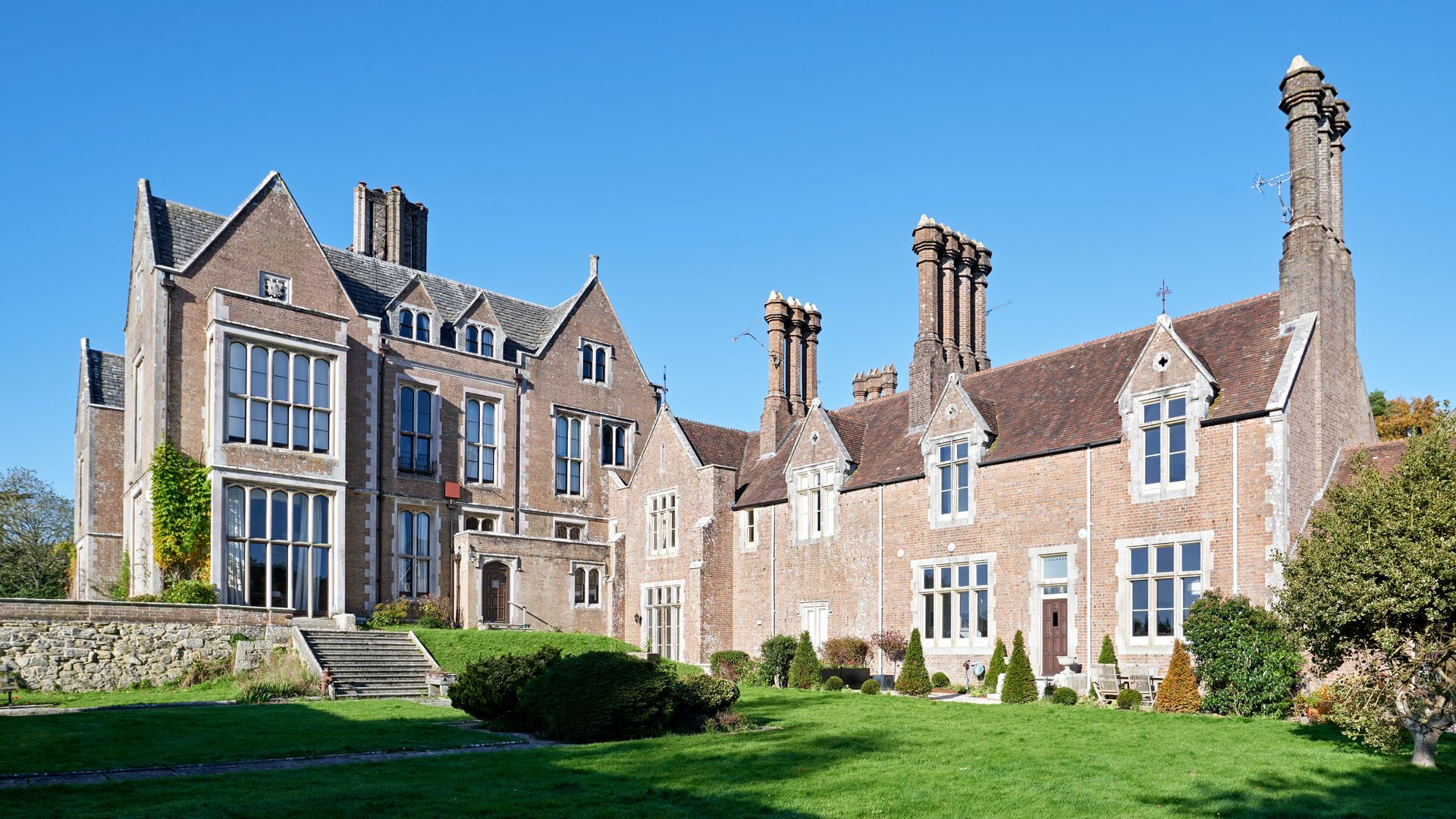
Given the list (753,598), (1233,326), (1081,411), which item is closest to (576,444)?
(753,598)

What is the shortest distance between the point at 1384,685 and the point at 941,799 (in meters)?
6.67

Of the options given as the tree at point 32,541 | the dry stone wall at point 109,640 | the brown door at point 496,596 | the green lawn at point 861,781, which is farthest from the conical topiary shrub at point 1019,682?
the tree at point 32,541

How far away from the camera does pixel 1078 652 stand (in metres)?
26.4

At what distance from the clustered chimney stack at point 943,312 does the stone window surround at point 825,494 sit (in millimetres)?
2929

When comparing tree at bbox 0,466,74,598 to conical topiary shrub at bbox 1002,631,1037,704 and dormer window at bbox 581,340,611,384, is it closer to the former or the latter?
dormer window at bbox 581,340,611,384

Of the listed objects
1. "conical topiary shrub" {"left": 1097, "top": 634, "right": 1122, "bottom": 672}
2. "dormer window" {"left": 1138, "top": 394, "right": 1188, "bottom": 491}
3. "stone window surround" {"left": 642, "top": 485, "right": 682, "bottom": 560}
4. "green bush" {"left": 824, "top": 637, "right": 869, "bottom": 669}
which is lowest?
"green bush" {"left": 824, "top": 637, "right": 869, "bottom": 669}

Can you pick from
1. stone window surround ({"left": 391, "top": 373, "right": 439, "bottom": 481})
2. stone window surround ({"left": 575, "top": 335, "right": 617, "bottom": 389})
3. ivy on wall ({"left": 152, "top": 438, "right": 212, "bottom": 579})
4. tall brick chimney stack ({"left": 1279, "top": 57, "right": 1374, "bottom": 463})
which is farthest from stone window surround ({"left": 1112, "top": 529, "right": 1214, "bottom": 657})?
ivy on wall ({"left": 152, "top": 438, "right": 212, "bottom": 579})

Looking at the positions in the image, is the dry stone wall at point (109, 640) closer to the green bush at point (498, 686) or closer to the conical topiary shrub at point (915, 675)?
the green bush at point (498, 686)

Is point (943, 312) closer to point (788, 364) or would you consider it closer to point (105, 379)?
point (788, 364)

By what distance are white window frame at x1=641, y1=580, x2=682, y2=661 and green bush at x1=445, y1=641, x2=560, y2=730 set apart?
56.9 feet

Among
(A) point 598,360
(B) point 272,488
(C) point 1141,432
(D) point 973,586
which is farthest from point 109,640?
(C) point 1141,432

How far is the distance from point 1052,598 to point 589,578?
1849 cm

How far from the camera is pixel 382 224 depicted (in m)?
45.3

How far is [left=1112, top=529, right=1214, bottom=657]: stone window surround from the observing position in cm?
2441
